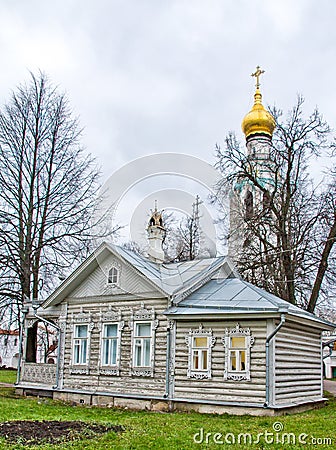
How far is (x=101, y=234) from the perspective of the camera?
863 inches

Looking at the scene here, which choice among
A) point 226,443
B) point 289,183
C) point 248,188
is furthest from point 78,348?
point 248,188

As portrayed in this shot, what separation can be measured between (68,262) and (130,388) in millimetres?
7173

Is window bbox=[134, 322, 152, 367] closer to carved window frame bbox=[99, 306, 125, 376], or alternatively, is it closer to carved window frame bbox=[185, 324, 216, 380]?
carved window frame bbox=[99, 306, 125, 376]

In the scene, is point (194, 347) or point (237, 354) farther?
point (194, 347)

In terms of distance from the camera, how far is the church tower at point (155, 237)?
18.8 m

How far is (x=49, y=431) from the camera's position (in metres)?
10.1

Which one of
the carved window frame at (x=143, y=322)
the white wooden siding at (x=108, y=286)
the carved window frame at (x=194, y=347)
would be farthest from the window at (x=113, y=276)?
the carved window frame at (x=194, y=347)

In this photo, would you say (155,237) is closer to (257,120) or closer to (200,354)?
(200,354)

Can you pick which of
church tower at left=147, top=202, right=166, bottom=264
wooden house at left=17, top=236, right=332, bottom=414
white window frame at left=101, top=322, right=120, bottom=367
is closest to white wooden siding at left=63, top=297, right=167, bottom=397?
wooden house at left=17, top=236, right=332, bottom=414

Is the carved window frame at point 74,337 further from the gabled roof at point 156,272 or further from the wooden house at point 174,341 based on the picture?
the gabled roof at point 156,272

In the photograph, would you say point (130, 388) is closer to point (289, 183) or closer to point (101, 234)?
point (101, 234)

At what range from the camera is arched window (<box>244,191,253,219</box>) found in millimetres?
21820

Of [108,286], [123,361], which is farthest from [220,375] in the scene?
[108,286]

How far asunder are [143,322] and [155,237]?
12.5 ft
